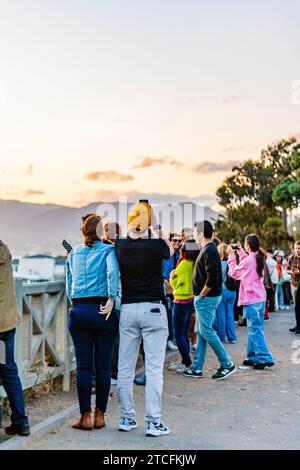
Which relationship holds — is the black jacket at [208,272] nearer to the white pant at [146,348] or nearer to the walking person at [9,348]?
the white pant at [146,348]

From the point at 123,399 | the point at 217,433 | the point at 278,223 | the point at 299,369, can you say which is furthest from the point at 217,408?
the point at 278,223

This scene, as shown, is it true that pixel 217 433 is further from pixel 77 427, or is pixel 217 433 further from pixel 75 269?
pixel 75 269

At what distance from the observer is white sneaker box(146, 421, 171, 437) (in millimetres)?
5816

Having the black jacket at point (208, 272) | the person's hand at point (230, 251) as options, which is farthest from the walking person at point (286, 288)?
the black jacket at point (208, 272)

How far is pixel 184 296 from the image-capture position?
898cm

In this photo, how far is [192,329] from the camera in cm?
1088

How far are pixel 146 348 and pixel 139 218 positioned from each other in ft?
4.01

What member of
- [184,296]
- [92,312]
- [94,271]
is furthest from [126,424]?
[184,296]

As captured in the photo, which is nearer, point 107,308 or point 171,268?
point 107,308

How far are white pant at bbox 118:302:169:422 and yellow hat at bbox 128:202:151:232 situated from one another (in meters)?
0.72

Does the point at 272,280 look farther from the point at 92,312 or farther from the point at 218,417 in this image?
the point at 92,312

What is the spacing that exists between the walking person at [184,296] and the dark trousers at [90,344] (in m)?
3.01

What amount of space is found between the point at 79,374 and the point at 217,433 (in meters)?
1.43
